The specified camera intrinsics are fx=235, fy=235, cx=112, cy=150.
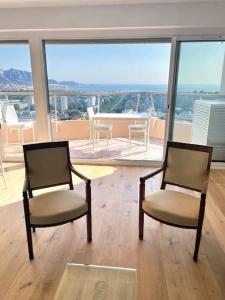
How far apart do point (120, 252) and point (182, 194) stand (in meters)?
0.74

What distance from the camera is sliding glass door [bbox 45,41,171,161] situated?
401cm

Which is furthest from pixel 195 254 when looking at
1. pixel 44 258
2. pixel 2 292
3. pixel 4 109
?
pixel 4 109

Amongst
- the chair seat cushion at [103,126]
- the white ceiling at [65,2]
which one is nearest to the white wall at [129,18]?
the white ceiling at [65,2]

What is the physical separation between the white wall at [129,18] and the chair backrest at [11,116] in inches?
49.3

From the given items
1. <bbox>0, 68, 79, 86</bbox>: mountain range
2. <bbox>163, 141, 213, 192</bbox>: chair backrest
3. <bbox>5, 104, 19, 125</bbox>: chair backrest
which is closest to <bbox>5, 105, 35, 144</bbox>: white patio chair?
<bbox>5, 104, 19, 125</bbox>: chair backrest

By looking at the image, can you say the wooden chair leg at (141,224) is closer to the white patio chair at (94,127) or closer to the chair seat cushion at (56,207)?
the chair seat cushion at (56,207)

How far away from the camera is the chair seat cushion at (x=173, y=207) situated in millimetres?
1785

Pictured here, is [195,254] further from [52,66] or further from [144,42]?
[52,66]

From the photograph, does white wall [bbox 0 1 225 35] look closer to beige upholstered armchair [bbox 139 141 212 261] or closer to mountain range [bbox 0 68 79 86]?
mountain range [bbox 0 68 79 86]

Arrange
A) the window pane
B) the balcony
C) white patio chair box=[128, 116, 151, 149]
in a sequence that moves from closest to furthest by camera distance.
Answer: the window pane → the balcony → white patio chair box=[128, 116, 151, 149]

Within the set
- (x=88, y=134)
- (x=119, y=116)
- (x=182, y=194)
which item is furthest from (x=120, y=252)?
(x=88, y=134)

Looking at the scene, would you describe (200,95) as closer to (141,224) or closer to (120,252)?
(141,224)

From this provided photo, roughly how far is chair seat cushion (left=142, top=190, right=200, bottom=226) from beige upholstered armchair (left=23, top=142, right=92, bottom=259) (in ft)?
1.75

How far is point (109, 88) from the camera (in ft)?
14.8
